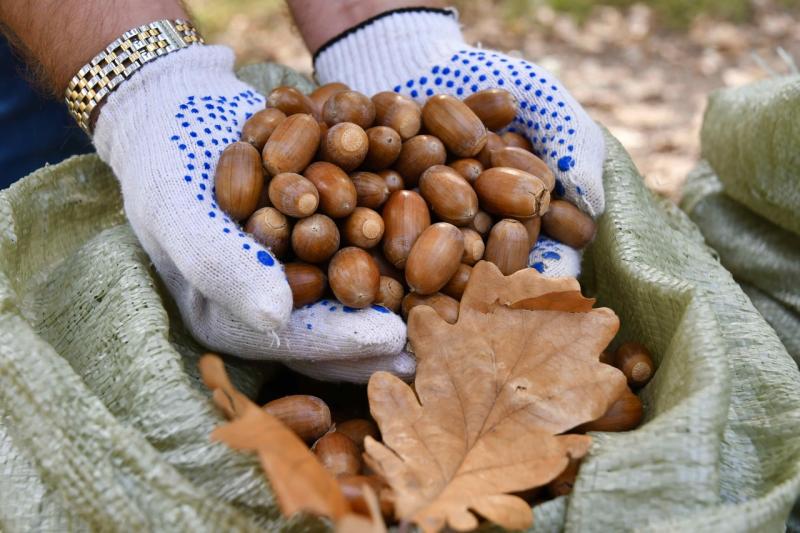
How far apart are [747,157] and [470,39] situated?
9.13 feet

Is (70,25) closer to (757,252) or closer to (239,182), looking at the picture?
(239,182)

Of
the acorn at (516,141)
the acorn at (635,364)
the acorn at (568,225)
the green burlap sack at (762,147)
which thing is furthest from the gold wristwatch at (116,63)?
the green burlap sack at (762,147)

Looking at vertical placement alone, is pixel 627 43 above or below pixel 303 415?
below

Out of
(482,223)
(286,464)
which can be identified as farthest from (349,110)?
(286,464)

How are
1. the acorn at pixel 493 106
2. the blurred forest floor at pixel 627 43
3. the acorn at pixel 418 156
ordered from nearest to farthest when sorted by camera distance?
the acorn at pixel 418 156, the acorn at pixel 493 106, the blurred forest floor at pixel 627 43

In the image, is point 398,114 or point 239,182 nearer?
point 239,182

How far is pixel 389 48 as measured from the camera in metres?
1.78

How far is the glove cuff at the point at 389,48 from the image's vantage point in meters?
1.75

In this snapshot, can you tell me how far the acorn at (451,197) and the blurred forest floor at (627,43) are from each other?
93.5 inches

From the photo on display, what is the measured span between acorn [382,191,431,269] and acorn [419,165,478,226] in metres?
0.02

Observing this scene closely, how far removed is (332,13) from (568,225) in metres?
0.78

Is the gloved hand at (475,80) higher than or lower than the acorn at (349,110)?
lower

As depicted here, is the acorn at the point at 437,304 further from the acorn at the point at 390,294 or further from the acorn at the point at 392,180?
the acorn at the point at 392,180

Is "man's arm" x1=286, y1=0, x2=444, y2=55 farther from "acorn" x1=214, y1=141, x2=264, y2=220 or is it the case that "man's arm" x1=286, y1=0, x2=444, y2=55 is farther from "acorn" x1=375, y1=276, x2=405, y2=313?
"acorn" x1=375, y1=276, x2=405, y2=313
